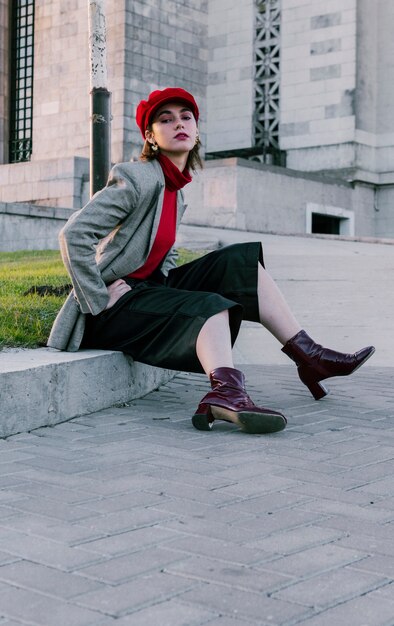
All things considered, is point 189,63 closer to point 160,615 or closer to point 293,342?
point 293,342

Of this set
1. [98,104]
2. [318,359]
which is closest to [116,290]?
[318,359]

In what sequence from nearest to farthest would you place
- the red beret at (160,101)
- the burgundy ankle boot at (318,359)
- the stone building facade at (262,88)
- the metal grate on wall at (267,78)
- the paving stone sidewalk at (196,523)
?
the paving stone sidewalk at (196,523), the red beret at (160,101), the burgundy ankle boot at (318,359), the stone building facade at (262,88), the metal grate on wall at (267,78)

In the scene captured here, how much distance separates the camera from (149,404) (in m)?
4.37

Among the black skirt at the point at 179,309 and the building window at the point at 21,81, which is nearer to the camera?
the black skirt at the point at 179,309

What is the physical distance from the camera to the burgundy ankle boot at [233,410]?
141 inches

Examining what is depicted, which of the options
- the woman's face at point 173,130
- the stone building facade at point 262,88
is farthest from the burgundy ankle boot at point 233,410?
the stone building facade at point 262,88

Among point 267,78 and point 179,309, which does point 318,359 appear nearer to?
point 179,309

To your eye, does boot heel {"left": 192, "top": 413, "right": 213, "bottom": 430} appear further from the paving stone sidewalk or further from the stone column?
the stone column

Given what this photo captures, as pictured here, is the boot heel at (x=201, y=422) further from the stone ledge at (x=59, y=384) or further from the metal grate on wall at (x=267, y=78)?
the metal grate on wall at (x=267, y=78)

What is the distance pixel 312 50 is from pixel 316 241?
326 inches

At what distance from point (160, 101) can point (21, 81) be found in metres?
21.7

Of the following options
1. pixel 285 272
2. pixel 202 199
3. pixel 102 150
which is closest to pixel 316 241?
pixel 202 199

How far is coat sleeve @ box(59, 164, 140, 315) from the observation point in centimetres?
395

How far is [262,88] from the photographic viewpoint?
22.5 m
